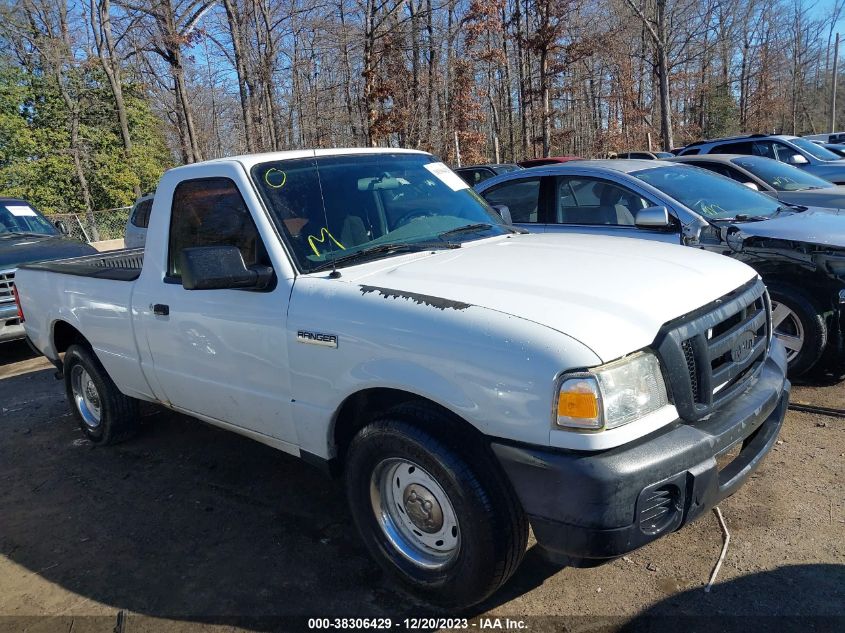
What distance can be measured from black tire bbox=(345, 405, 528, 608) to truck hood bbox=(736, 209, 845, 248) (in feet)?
11.5

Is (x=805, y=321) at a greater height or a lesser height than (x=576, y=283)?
lesser

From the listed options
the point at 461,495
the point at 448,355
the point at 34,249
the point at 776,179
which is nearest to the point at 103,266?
the point at 448,355

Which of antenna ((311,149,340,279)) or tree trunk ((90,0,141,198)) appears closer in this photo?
antenna ((311,149,340,279))

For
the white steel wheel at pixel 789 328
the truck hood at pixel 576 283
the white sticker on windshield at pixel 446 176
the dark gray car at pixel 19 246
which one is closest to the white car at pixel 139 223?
the dark gray car at pixel 19 246

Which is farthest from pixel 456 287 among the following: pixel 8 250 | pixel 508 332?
pixel 8 250

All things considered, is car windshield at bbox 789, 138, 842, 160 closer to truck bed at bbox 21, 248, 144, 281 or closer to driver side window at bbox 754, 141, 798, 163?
driver side window at bbox 754, 141, 798, 163

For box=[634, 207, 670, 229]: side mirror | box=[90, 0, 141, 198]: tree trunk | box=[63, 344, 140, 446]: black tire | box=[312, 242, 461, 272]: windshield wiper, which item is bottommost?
box=[63, 344, 140, 446]: black tire

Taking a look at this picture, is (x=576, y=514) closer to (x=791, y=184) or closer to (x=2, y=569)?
(x=2, y=569)

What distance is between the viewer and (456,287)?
266 centimetres

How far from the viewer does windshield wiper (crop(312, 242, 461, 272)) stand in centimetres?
311

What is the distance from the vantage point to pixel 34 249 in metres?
8.32

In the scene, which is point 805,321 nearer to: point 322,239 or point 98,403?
point 322,239

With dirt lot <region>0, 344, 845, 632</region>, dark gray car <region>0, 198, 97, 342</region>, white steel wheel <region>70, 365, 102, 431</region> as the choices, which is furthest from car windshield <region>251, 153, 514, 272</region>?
dark gray car <region>0, 198, 97, 342</region>

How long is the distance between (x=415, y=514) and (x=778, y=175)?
7.07 m
